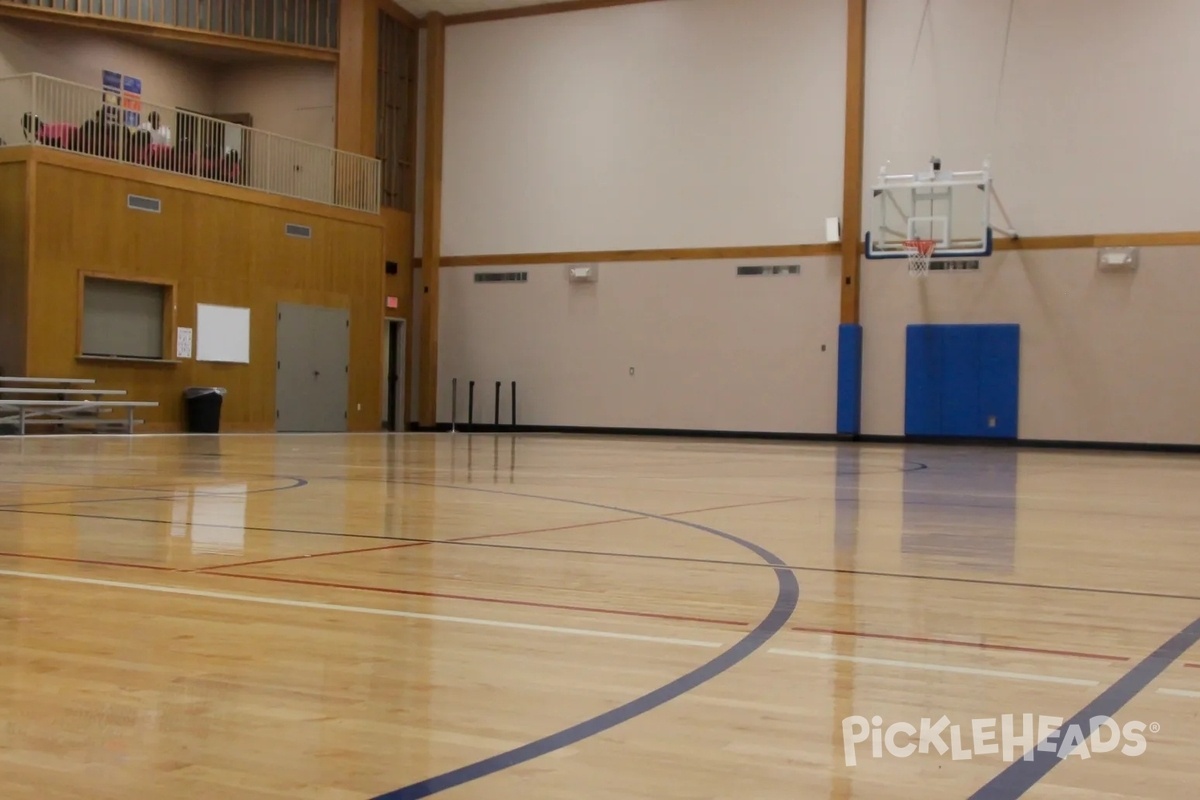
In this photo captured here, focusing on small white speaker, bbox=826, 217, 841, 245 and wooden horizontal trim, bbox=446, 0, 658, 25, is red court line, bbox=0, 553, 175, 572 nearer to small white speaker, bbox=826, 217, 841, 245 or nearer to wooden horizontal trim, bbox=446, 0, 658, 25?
small white speaker, bbox=826, 217, 841, 245

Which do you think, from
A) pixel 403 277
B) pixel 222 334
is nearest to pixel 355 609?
pixel 222 334

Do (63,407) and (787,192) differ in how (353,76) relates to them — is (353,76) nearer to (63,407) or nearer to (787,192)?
(787,192)

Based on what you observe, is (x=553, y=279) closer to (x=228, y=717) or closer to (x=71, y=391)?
(x=71, y=391)

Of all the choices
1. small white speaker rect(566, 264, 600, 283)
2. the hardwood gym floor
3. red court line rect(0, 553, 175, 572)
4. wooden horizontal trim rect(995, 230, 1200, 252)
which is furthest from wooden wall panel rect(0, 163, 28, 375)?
wooden horizontal trim rect(995, 230, 1200, 252)

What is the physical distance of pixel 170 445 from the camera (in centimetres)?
1557

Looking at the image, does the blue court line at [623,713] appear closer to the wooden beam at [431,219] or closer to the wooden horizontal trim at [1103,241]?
the wooden horizontal trim at [1103,241]

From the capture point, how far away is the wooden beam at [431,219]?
1072 inches

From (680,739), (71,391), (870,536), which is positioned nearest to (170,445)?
(71,391)

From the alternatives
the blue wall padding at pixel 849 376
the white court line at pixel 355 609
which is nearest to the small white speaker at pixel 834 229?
the blue wall padding at pixel 849 376

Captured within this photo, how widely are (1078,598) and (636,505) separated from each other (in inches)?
157

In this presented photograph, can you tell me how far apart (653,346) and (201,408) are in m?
9.22

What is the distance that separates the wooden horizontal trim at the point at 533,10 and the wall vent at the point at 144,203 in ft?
30.8

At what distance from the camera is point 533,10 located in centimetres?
2633

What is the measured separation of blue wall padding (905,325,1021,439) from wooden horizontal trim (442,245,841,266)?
2.62 metres
